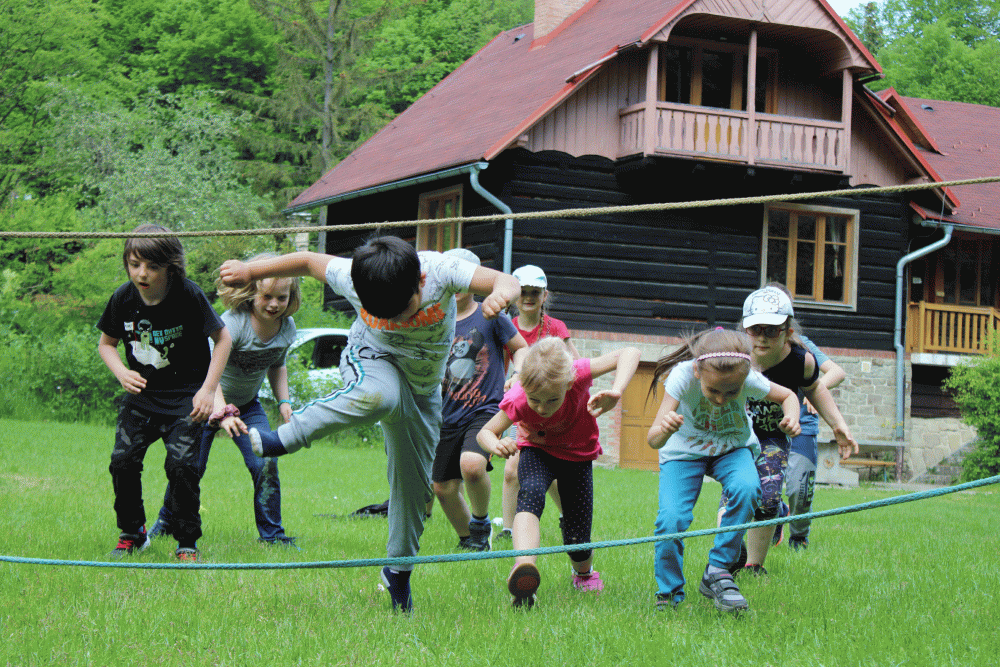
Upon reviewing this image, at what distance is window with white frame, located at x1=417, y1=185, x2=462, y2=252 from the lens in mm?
20484

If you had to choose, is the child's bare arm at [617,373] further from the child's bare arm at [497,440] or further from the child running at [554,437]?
the child's bare arm at [497,440]

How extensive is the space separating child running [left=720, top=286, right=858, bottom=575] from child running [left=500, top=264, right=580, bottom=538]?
1.44m

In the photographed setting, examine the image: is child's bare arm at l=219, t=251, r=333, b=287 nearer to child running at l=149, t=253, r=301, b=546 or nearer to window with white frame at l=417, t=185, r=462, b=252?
child running at l=149, t=253, r=301, b=546

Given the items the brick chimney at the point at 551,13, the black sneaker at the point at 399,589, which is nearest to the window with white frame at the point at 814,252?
the brick chimney at the point at 551,13

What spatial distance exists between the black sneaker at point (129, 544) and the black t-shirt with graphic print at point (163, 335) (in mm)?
724

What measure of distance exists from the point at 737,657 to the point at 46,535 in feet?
14.5

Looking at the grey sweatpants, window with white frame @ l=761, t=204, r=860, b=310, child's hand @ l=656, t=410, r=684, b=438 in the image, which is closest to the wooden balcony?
window with white frame @ l=761, t=204, r=860, b=310

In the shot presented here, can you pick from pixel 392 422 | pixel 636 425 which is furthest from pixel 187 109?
pixel 392 422

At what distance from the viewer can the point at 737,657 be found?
3.93m

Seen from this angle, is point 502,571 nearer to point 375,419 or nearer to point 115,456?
point 375,419

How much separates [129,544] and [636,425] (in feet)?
48.8

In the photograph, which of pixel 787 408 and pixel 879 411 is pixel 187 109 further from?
pixel 787 408

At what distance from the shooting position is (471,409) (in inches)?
272

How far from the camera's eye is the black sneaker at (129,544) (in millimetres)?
5809
